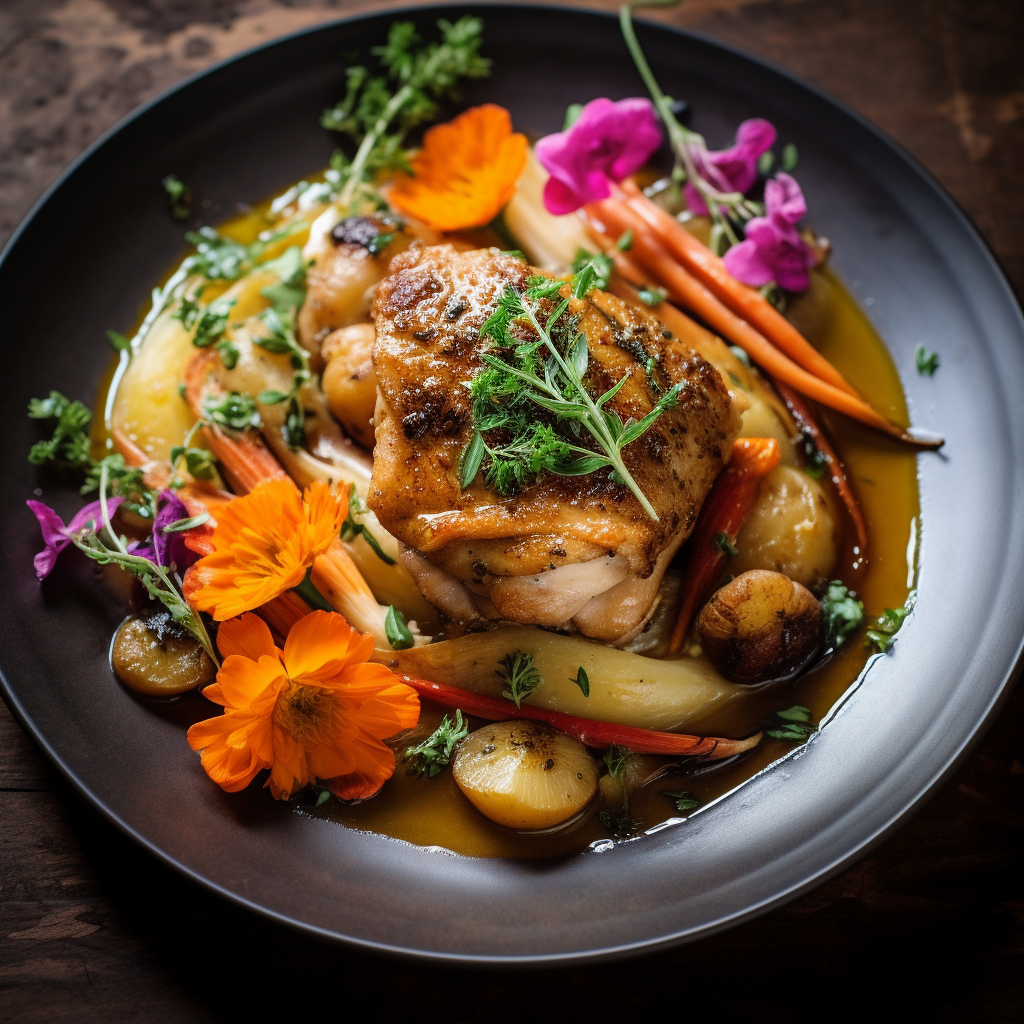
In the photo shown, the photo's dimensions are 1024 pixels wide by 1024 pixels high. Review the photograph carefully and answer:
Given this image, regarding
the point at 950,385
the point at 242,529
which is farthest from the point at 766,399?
the point at 242,529

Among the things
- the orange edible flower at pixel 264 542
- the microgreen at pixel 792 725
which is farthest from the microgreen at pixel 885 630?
the orange edible flower at pixel 264 542

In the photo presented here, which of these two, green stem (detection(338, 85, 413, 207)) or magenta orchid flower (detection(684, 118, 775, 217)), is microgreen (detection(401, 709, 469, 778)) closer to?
green stem (detection(338, 85, 413, 207))

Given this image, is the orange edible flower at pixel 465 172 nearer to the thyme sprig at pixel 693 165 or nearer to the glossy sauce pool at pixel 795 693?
the thyme sprig at pixel 693 165

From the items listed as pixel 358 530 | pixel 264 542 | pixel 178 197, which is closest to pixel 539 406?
pixel 358 530

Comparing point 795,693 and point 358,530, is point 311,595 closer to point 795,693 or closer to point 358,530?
point 358,530

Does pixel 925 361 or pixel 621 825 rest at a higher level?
pixel 925 361

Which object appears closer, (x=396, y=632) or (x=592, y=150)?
(x=396, y=632)
